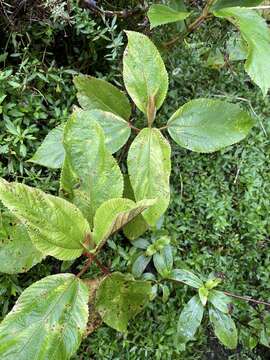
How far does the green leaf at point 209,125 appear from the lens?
5.23ft

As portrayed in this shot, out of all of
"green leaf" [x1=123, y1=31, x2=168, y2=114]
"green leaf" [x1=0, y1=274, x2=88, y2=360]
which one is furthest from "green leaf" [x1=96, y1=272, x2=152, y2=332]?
"green leaf" [x1=123, y1=31, x2=168, y2=114]

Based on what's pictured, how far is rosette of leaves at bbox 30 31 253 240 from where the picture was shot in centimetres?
141

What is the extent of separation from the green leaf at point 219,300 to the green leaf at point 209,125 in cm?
48

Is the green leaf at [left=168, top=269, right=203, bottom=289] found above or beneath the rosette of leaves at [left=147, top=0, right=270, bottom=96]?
beneath

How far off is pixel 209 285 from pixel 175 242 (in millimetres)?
192

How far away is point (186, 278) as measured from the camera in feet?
5.39

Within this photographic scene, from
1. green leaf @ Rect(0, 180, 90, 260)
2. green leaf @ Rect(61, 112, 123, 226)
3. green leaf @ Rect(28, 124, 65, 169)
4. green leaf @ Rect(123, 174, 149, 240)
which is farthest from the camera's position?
green leaf @ Rect(123, 174, 149, 240)

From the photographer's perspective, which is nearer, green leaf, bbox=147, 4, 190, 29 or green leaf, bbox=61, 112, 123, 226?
green leaf, bbox=61, 112, 123, 226

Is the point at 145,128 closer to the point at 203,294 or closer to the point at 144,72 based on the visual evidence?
the point at 144,72

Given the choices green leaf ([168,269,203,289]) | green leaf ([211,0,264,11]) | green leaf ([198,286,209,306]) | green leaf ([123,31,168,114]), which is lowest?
green leaf ([198,286,209,306])

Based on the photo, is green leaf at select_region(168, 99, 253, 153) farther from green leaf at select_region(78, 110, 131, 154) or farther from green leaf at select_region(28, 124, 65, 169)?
green leaf at select_region(28, 124, 65, 169)

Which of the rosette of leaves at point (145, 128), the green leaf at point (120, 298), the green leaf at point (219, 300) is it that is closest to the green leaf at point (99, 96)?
the rosette of leaves at point (145, 128)

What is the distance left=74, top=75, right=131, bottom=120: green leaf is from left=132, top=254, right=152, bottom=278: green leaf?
48 cm

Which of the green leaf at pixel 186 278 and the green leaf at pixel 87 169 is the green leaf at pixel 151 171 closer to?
the green leaf at pixel 87 169
